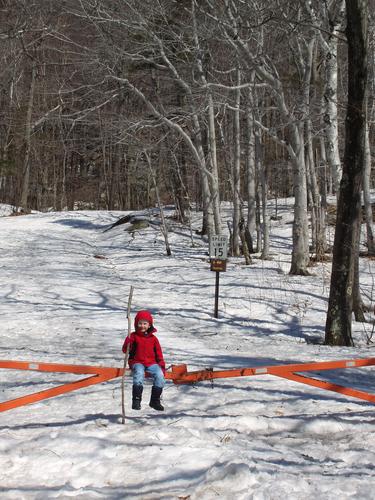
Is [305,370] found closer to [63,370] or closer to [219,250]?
[63,370]

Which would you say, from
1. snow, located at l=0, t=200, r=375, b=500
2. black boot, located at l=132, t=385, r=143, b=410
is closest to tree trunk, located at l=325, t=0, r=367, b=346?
snow, located at l=0, t=200, r=375, b=500

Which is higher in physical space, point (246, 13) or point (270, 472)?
point (246, 13)

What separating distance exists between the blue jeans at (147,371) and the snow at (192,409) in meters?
0.34

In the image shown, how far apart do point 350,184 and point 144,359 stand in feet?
15.2

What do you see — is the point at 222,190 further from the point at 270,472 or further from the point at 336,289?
the point at 270,472

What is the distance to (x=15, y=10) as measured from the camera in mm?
10789

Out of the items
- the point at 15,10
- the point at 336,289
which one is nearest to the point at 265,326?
the point at 336,289

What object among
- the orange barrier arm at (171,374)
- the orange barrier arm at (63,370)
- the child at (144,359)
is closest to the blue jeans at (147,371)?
the child at (144,359)

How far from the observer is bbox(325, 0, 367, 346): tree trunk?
790 centimetres

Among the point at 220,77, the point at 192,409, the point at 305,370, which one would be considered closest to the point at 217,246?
the point at 192,409

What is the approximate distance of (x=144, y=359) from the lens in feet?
17.3

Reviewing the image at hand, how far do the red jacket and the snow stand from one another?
20.6 inches

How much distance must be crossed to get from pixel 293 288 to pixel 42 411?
29.8 ft

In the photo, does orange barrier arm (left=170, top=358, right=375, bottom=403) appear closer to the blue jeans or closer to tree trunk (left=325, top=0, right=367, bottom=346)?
the blue jeans
